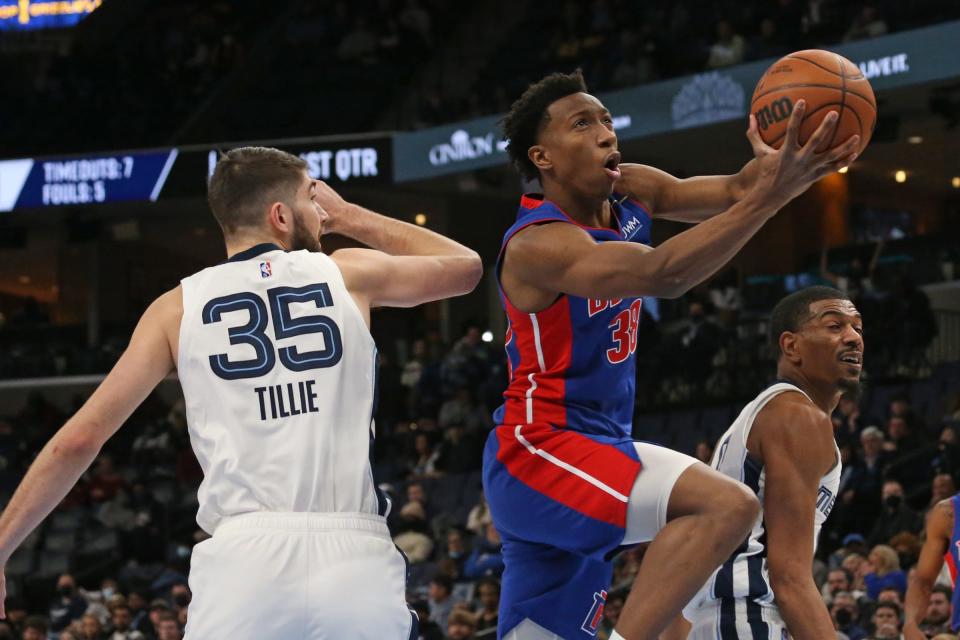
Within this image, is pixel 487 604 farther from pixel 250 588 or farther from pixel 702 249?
pixel 250 588

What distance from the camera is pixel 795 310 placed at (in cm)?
511

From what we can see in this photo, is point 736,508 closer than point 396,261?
No

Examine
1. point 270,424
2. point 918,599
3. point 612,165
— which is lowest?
point 918,599

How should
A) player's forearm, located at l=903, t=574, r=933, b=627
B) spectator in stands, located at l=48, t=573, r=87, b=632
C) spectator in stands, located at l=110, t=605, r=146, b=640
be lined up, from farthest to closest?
spectator in stands, located at l=48, t=573, r=87, b=632 < spectator in stands, located at l=110, t=605, r=146, b=640 < player's forearm, located at l=903, t=574, r=933, b=627

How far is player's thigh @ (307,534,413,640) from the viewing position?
3.45 metres

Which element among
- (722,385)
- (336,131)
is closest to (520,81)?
(336,131)

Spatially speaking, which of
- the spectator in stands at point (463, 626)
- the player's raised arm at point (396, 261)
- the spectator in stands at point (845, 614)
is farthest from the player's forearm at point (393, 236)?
the spectator in stands at point (463, 626)

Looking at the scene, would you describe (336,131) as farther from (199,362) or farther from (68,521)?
(199,362)

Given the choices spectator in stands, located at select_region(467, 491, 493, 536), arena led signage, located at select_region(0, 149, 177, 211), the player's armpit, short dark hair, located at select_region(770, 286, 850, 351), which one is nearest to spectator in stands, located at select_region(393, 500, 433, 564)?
spectator in stands, located at select_region(467, 491, 493, 536)

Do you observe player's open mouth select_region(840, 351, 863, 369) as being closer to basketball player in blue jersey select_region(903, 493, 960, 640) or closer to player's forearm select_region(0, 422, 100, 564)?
basketball player in blue jersey select_region(903, 493, 960, 640)

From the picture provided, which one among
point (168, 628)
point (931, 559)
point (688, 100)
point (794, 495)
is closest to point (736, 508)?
point (794, 495)

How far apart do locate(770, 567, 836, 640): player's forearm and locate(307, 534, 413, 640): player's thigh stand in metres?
1.42

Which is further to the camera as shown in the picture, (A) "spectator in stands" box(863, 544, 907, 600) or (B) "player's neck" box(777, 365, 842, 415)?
(A) "spectator in stands" box(863, 544, 907, 600)

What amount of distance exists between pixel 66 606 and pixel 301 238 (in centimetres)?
1343
